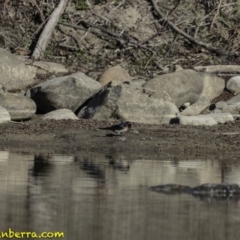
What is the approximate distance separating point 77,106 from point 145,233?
1160 cm

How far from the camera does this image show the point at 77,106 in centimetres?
1905

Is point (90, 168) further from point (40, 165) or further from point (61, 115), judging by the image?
point (61, 115)

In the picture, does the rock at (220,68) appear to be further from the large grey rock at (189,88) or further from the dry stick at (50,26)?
the dry stick at (50,26)

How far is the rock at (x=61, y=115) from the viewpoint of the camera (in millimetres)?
17875

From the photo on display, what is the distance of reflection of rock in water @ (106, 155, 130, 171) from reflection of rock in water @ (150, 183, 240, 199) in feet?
7.50

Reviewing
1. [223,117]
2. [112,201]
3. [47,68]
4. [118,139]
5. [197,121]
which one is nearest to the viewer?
[112,201]

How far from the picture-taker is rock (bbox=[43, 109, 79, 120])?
17875mm

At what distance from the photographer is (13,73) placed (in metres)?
20.4

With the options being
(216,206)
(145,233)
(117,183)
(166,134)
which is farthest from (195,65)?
(145,233)

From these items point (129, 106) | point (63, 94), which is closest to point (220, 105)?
point (129, 106)

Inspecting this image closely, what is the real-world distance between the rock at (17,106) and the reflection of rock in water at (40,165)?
11.7ft

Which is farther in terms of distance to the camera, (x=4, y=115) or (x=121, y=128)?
(x=4, y=115)

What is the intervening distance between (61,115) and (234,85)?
5.21 metres

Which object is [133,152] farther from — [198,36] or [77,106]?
[198,36]
